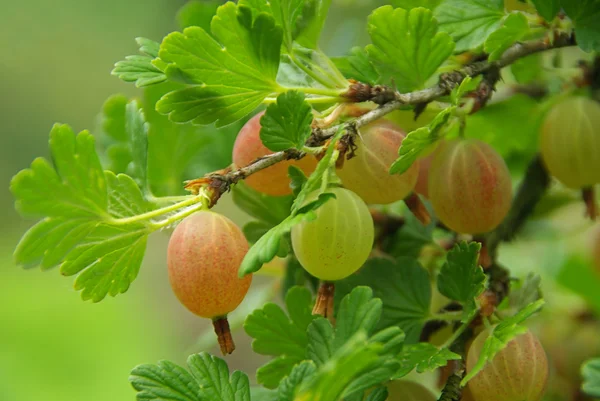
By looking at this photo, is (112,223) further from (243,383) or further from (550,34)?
(550,34)

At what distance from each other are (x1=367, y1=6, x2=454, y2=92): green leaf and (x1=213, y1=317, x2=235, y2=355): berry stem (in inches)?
7.6

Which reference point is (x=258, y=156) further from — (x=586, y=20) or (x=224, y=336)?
(x=586, y=20)

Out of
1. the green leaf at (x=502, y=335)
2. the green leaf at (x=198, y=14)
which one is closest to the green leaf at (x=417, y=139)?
the green leaf at (x=502, y=335)

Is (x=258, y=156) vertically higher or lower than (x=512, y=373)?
higher

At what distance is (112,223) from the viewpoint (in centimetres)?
35

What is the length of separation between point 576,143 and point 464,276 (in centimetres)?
17

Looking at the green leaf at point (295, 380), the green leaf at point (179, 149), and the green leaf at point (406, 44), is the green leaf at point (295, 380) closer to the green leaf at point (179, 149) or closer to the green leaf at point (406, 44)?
the green leaf at point (406, 44)

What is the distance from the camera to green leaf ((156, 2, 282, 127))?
0.34 metres

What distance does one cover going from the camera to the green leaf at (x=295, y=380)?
0.29m

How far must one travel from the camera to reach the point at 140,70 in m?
0.39

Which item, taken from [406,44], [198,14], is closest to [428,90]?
[406,44]

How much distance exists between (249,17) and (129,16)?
4.10 m

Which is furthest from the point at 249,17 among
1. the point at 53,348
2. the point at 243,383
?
the point at 53,348

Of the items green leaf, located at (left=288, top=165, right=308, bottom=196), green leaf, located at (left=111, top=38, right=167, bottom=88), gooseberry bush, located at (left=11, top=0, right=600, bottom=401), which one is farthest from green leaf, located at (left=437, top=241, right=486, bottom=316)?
green leaf, located at (left=111, top=38, right=167, bottom=88)
